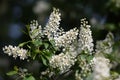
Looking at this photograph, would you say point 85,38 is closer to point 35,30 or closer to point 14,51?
point 35,30

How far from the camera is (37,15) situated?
48.4ft

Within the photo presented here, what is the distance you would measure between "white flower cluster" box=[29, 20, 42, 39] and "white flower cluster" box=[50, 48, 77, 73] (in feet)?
0.94

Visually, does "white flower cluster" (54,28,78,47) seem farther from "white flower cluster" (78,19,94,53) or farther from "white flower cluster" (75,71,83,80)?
"white flower cluster" (75,71,83,80)

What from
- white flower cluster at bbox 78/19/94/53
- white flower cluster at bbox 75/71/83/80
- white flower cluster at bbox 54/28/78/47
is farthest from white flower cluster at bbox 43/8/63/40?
white flower cluster at bbox 75/71/83/80

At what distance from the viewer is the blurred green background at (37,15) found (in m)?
13.1

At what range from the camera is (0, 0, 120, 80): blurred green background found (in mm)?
13094

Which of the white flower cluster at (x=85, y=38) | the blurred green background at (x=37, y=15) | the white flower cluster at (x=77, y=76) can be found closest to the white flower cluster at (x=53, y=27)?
the white flower cluster at (x=85, y=38)

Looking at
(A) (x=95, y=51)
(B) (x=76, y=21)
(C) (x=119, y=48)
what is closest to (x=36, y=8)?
(B) (x=76, y=21)

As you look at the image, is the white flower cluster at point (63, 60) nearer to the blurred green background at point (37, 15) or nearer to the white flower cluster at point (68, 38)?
the white flower cluster at point (68, 38)

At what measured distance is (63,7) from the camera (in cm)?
1453

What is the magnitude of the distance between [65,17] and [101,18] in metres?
1.31

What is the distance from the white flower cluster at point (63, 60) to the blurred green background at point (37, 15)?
6654mm

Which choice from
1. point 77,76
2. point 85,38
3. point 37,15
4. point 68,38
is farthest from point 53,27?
point 37,15

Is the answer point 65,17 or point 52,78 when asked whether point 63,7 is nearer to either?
point 65,17
